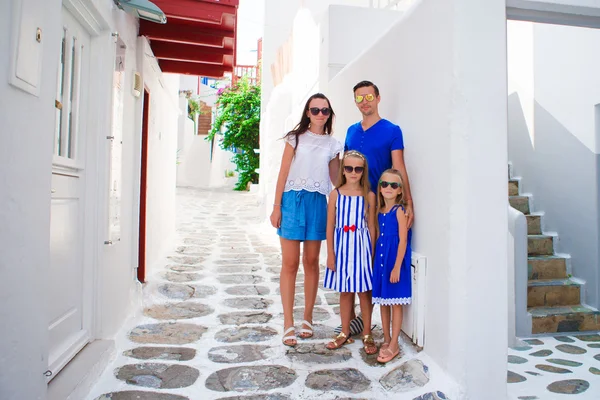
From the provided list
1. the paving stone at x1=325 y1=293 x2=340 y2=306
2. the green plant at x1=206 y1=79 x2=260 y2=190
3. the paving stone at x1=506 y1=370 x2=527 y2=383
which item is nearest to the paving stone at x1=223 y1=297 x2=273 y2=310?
the paving stone at x1=325 y1=293 x2=340 y2=306

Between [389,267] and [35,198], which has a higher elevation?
[35,198]

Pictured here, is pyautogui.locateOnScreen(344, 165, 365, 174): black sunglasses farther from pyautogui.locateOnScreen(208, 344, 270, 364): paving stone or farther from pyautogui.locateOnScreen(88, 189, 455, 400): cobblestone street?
pyautogui.locateOnScreen(208, 344, 270, 364): paving stone

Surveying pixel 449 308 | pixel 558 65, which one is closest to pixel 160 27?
pixel 449 308

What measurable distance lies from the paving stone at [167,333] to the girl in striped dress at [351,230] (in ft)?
3.74

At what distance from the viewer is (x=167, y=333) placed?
3211 millimetres

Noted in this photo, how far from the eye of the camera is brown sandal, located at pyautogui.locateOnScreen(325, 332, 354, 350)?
2920 millimetres

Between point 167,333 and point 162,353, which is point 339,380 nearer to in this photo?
point 162,353

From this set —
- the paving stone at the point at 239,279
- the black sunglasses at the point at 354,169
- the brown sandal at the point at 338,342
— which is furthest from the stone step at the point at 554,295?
the paving stone at the point at 239,279

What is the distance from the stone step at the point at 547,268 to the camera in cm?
446

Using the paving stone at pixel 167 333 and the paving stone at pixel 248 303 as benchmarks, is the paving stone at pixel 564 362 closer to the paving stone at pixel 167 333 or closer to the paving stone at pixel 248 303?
the paving stone at pixel 248 303

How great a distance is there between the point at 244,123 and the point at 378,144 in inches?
599

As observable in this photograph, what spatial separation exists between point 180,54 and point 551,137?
4284 mm

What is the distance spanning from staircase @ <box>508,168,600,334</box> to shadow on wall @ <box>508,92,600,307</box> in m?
0.12

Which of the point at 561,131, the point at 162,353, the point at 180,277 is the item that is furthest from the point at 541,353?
the point at 180,277
